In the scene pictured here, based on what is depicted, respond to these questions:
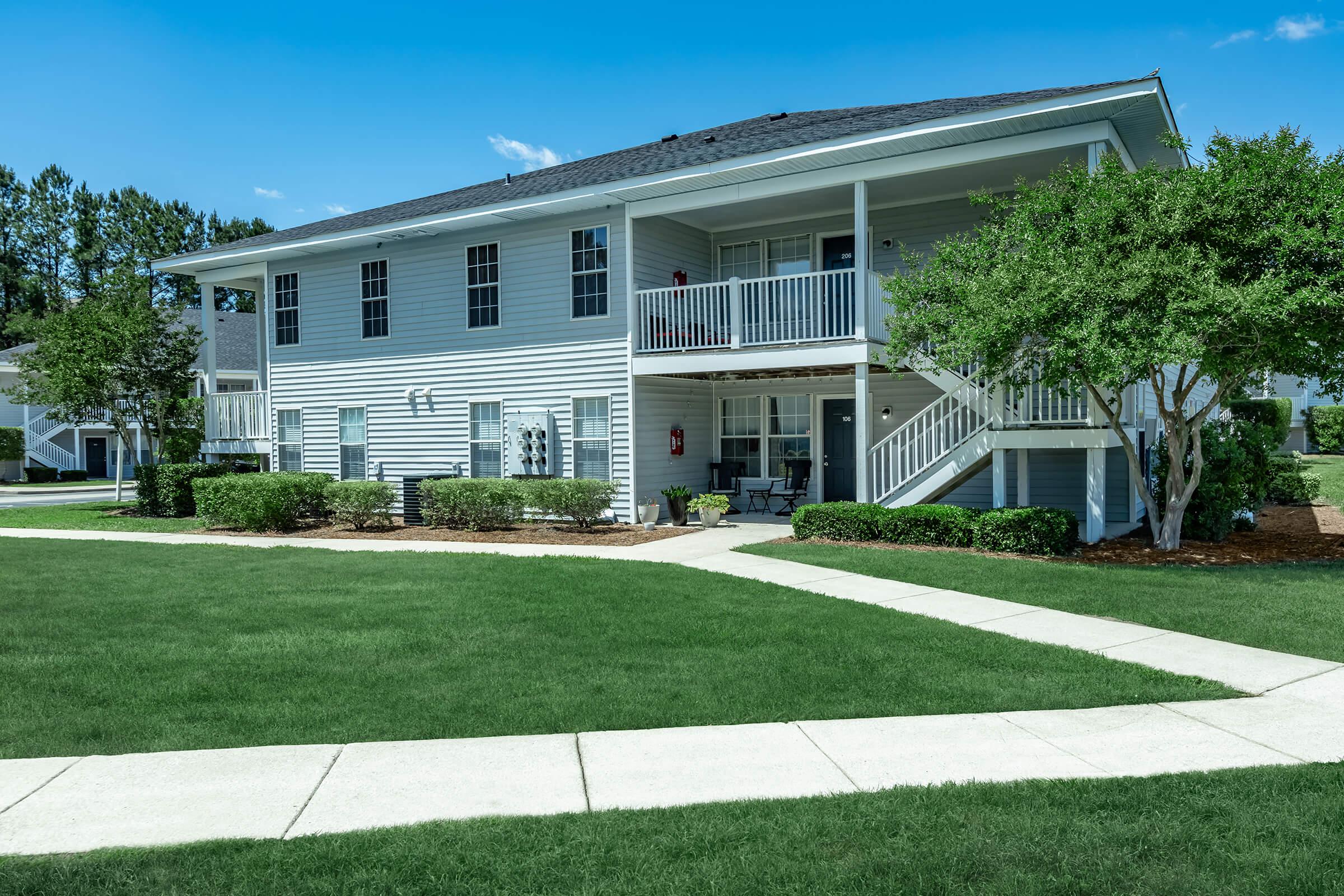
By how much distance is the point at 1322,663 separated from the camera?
20.2 feet

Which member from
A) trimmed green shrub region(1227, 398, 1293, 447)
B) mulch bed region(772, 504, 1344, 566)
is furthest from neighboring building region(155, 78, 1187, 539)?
trimmed green shrub region(1227, 398, 1293, 447)

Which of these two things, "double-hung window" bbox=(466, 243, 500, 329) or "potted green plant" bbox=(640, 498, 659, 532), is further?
"double-hung window" bbox=(466, 243, 500, 329)

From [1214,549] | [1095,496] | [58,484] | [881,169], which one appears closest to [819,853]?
[1095,496]

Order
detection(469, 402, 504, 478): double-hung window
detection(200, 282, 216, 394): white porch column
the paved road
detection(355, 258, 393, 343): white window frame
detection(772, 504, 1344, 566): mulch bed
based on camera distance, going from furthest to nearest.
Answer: the paved road
detection(200, 282, 216, 394): white porch column
detection(355, 258, 393, 343): white window frame
detection(469, 402, 504, 478): double-hung window
detection(772, 504, 1344, 566): mulch bed

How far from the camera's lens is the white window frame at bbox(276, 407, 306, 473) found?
760 inches

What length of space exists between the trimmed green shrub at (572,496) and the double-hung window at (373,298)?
5907 millimetres

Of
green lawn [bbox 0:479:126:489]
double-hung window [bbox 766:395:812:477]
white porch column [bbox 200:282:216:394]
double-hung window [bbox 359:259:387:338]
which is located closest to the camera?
double-hung window [bbox 766:395:812:477]

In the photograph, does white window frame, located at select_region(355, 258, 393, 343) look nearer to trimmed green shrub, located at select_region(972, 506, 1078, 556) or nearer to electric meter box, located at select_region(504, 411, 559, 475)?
electric meter box, located at select_region(504, 411, 559, 475)

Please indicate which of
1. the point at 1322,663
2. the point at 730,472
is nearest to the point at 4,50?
the point at 730,472

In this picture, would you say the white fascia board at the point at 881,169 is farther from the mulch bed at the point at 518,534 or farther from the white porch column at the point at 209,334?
the white porch column at the point at 209,334

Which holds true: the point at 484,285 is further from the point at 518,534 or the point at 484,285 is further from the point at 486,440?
the point at 518,534

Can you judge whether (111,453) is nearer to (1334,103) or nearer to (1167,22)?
(1167,22)

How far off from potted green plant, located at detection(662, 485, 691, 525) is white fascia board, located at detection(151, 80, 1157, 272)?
483 cm

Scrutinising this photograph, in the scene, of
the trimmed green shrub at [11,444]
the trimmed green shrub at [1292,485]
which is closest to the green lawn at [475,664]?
the trimmed green shrub at [1292,485]
